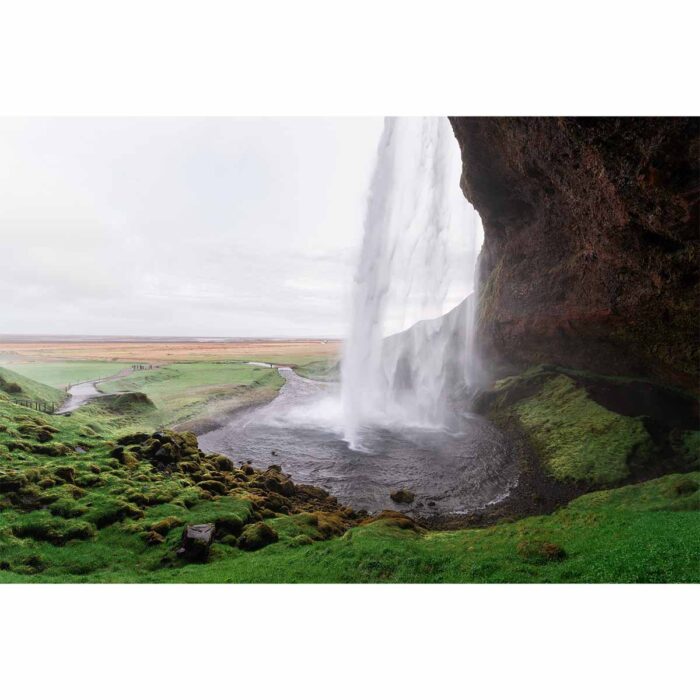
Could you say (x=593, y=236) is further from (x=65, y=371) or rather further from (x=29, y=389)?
(x=29, y=389)

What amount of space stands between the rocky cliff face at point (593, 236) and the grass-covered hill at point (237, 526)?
362 centimetres

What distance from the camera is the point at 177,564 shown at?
22.0 feet

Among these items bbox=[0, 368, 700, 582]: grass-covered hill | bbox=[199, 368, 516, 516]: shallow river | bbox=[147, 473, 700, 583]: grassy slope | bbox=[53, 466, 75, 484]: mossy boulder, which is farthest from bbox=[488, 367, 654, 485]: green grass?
bbox=[53, 466, 75, 484]: mossy boulder

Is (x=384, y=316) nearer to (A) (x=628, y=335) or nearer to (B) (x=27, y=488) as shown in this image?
(A) (x=628, y=335)

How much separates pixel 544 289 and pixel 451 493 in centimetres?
1035

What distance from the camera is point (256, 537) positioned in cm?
723

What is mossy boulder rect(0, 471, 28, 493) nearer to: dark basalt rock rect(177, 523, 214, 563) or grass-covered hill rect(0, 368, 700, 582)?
grass-covered hill rect(0, 368, 700, 582)

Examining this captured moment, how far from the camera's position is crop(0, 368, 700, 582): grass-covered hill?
6.51 metres

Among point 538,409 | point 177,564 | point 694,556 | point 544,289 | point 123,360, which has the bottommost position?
point 177,564

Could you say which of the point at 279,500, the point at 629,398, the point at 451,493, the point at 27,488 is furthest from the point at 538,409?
the point at 27,488

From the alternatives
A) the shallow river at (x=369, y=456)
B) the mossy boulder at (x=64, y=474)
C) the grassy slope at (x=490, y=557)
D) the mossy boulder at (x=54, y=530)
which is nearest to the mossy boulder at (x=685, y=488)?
the grassy slope at (x=490, y=557)

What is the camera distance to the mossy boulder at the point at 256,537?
7.18 meters

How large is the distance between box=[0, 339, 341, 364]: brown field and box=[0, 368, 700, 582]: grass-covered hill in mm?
814

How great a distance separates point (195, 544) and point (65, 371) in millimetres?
6089
